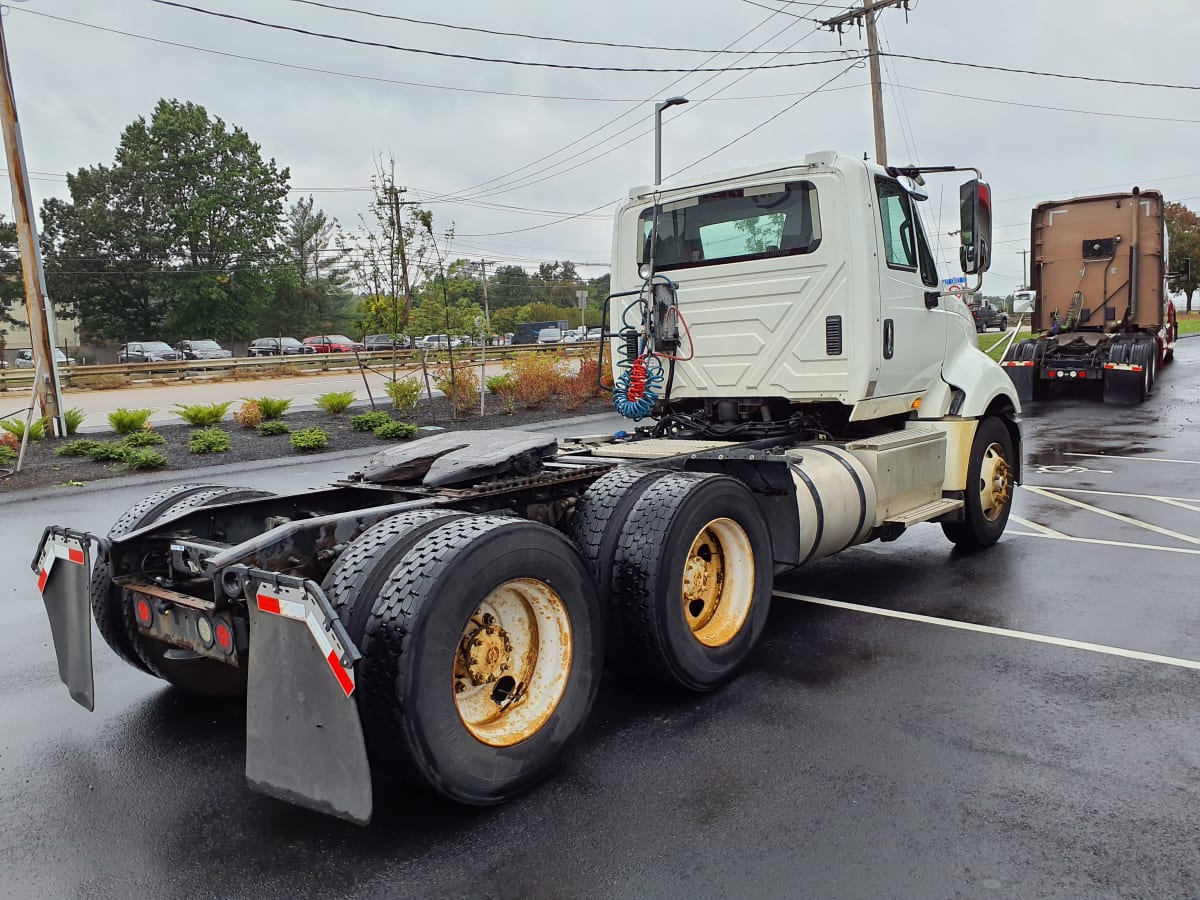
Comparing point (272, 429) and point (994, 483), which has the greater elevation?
point (272, 429)

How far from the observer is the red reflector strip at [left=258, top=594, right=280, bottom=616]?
9.70ft

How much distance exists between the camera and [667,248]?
265 inches

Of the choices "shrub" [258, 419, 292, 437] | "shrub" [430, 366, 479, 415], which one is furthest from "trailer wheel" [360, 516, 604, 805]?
"shrub" [430, 366, 479, 415]

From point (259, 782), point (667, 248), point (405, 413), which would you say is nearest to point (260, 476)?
point (405, 413)

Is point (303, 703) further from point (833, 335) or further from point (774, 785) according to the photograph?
point (833, 335)

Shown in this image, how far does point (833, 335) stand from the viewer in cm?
601

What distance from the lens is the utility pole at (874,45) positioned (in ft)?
78.1

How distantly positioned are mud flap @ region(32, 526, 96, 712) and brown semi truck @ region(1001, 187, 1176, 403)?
61.6 ft

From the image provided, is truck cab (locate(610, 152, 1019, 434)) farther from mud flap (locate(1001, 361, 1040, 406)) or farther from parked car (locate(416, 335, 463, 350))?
mud flap (locate(1001, 361, 1040, 406))

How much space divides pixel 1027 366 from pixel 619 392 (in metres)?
15.3

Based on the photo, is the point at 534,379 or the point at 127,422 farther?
the point at 534,379

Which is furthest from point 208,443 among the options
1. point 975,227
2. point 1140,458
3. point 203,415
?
point 1140,458

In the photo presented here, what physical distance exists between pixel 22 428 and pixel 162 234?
54.4 metres

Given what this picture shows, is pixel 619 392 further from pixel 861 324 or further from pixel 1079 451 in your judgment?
pixel 1079 451
